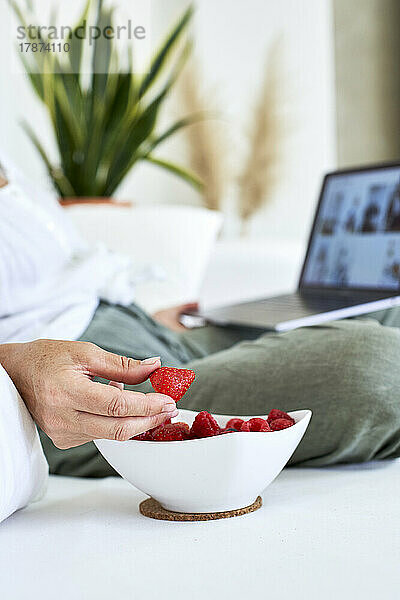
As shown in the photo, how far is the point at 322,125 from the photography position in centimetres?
386

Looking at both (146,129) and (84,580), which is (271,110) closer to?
(146,129)

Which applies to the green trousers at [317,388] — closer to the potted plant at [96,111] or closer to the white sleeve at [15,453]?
the white sleeve at [15,453]

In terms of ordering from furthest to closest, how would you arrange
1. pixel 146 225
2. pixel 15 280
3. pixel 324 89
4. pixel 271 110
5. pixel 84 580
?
pixel 271 110 < pixel 324 89 < pixel 146 225 < pixel 15 280 < pixel 84 580

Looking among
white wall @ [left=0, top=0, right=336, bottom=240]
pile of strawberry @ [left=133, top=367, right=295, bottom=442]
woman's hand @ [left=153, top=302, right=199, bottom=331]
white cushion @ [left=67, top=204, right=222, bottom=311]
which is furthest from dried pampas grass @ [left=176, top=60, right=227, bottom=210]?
pile of strawberry @ [left=133, top=367, right=295, bottom=442]

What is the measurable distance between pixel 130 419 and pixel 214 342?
0.69 metres

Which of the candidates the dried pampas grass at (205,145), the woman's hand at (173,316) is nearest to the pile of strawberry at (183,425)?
the woman's hand at (173,316)

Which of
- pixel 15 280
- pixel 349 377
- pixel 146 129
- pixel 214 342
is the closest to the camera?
pixel 349 377

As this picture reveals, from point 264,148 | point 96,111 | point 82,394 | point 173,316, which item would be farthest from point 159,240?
point 264,148

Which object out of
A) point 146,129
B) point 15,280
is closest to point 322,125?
point 146,129

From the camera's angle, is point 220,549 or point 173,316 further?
point 173,316

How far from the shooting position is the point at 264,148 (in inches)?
160

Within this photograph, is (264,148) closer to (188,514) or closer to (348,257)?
(348,257)

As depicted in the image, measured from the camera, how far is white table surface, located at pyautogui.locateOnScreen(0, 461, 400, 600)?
547 millimetres

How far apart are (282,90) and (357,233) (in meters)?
2.65
